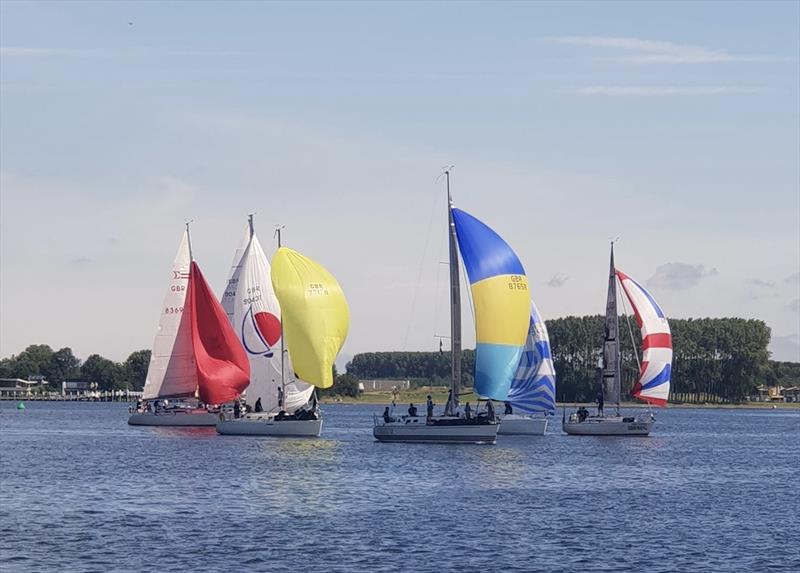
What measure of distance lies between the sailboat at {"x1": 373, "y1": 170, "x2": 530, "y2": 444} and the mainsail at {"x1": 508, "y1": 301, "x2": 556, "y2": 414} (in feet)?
63.6

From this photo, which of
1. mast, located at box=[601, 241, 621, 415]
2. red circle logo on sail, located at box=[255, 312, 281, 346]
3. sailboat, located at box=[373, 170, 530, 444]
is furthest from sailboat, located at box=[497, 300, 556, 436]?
sailboat, located at box=[373, 170, 530, 444]

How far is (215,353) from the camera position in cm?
9700

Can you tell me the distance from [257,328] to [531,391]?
19.3 meters

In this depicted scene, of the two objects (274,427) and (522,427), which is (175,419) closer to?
(274,427)

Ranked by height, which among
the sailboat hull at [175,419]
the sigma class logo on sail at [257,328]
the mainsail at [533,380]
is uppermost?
the sigma class logo on sail at [257,328]

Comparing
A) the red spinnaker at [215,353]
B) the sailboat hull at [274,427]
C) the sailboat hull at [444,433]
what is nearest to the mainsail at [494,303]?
the sailboat hull at [444,433]

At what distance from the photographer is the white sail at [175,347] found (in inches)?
4156

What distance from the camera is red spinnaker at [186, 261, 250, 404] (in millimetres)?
95500

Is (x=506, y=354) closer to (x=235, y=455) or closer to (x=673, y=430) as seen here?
(x=235, y=455)

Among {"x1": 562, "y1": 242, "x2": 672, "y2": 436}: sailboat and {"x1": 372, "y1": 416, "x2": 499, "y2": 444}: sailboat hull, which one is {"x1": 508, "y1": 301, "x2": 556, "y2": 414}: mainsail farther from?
{"x1": 372, "y1": 416, "x2": 499, "y2": 444}: sailboat hull

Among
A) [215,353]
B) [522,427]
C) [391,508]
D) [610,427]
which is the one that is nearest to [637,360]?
[610,427]

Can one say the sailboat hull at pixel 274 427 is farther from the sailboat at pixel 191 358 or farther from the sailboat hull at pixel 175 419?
the sailboat hull at pixel 175 419

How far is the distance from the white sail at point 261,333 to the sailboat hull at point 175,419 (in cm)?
983

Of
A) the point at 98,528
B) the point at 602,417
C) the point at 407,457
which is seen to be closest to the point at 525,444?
the point at 602,417
